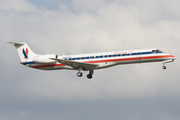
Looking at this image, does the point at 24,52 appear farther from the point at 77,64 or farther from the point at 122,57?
the point at 122,57

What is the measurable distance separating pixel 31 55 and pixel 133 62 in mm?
16931

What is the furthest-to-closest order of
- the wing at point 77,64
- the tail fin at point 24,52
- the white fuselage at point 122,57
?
1. the tail fin at point 24,52
2. the wing at point 77,64
3. the white fuselage at point 122,57

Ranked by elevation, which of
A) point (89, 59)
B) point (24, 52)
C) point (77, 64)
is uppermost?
point (24, 52)

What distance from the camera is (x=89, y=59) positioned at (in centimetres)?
4725

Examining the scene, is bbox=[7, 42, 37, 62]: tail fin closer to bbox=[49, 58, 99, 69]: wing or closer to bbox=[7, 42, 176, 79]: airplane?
bbox=[7, 42, 176, 79]: airplane

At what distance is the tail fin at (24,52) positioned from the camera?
169 ft

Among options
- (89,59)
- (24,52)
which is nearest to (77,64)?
(89,59)

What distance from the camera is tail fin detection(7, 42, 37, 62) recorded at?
5141cm

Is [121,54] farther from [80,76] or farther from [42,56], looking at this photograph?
[42,56]

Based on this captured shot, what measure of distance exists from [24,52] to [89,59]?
37.9 feet

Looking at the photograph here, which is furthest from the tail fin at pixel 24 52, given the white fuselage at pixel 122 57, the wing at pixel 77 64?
the wing at pixel 77 64

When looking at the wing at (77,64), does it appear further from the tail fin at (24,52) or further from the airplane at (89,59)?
the tail fin at (24,52)

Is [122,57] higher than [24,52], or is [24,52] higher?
[24,52]

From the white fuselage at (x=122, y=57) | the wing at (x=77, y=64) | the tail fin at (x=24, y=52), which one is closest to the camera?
the white fuselage at (x=122, y=57)
